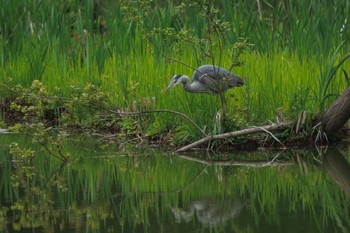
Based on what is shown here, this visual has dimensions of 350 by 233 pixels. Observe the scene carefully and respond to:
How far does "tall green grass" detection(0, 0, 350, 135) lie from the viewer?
313 inches

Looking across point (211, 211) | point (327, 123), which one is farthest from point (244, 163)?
point (211, 211)

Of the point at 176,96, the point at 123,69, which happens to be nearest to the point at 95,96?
the point at 176,96

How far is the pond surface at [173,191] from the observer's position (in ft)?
16.1

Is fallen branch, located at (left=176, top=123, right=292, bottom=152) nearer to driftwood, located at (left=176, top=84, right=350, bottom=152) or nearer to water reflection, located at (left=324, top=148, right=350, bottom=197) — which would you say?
driftwood, located at (left=176, top=84, right=350, bottom=152)

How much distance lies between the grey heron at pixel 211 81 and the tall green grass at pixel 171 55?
0.14m

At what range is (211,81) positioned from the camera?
771cm

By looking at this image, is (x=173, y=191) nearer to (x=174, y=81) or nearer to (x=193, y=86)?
(x=193, y=86)

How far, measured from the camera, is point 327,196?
18.5ft

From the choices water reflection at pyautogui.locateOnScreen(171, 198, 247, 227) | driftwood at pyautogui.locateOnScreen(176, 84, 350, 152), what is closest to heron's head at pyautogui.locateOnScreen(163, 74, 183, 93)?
driftwood at pyautogui.locateOnScreen(176, 84, 350, 152)

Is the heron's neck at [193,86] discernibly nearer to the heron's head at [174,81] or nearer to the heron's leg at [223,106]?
the heron's head at [174,81]

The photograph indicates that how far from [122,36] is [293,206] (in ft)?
16.6

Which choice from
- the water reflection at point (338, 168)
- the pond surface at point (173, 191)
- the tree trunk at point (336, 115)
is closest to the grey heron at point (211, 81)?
the pond surface at point (173, 191)

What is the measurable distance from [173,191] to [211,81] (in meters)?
1.94

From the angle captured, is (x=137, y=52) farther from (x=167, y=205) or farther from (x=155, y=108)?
(x=167, y=205)
